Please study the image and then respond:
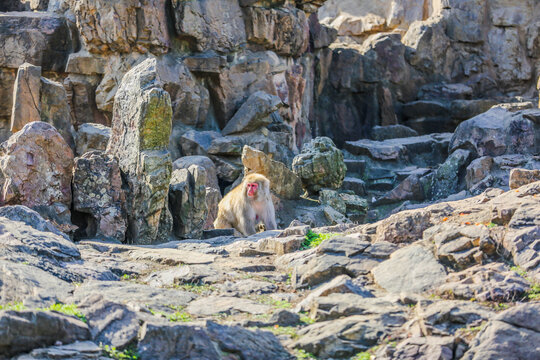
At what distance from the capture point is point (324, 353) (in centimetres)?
475

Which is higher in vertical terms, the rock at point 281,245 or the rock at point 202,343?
the rock at point 202,343

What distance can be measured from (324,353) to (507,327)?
117 centimetres

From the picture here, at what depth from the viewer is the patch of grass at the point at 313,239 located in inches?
324

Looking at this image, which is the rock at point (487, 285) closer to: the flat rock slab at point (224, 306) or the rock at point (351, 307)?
the rock at point (351, 307)

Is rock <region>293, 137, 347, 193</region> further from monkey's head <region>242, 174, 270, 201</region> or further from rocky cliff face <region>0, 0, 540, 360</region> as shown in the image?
monkey's head <region>242, 174, 270, 201</region>

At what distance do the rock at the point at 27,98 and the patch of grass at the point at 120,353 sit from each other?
1085 cm

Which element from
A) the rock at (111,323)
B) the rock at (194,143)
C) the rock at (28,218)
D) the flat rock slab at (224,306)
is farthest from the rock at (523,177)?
the rock at (194,143)

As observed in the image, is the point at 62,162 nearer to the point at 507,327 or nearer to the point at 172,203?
the point at 172,203

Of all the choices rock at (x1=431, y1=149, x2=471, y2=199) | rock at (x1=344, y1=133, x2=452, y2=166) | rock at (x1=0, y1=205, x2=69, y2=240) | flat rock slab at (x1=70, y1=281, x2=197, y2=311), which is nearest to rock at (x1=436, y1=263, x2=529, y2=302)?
flat rock slab at (x1=70, y1=281, x2=197, y2=311)

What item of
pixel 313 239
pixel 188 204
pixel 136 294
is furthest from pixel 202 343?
pixel 188 204

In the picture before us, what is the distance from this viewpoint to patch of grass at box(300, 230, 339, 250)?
8.22 m

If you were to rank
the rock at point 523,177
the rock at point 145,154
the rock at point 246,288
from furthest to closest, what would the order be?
the rock at point 145,154 → the rock at point 523,177 → the rock at point 246,288

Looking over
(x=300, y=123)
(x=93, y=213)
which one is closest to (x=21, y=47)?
(x=300, y=123)

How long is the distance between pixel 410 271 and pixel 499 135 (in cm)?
1695
